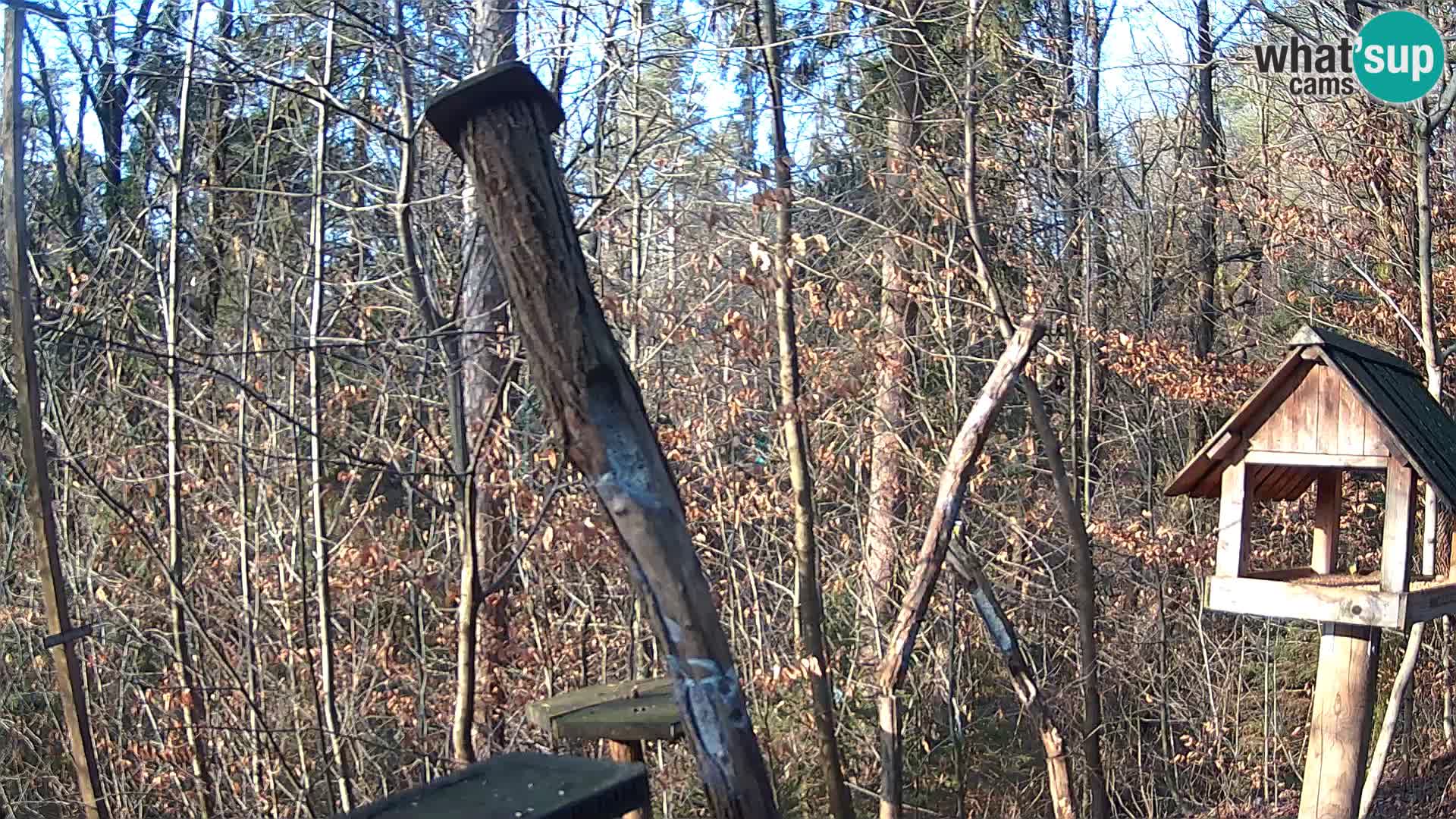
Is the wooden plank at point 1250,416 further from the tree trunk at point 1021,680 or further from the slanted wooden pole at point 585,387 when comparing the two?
the slanted wooden pole at point 585,387

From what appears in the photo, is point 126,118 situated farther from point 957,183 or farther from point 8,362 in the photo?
point 957,183

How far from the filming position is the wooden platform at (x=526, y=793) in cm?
224

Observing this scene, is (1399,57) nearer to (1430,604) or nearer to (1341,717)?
(1430,604)

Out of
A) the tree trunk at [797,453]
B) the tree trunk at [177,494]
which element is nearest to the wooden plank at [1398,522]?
the tree trunk at [797,453]

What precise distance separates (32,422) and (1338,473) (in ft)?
15.2

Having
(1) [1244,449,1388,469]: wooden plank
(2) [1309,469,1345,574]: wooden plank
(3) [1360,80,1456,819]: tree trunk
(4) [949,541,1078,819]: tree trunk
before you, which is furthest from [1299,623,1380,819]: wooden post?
(3) [1360,80,1456,819]: tree trunk

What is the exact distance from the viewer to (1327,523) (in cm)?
493

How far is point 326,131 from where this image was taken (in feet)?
17.8

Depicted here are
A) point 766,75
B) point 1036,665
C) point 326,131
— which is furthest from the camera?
point 1036,665

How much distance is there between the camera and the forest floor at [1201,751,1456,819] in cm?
775

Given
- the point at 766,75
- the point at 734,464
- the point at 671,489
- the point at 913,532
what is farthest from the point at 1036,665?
the point at 671,489

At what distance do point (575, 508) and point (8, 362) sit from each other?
10.6 ft

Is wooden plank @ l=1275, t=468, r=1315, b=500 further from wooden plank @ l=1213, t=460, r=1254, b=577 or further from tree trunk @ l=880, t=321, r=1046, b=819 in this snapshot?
tree trunk @ l=880, t=321, r=1046, b=819

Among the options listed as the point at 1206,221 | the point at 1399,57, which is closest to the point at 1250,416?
the point at 1399,57
